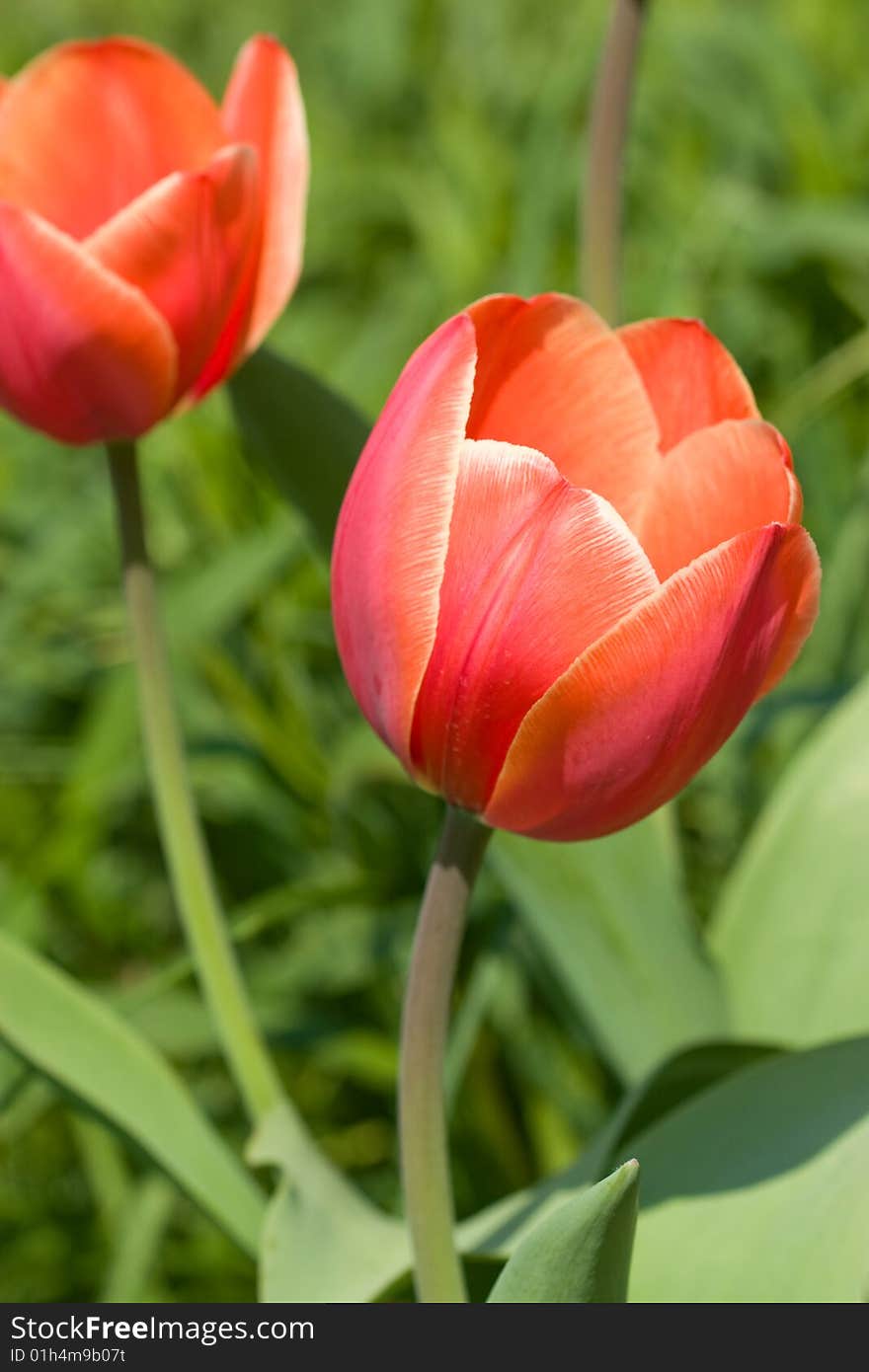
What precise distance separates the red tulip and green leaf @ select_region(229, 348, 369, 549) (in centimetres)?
22

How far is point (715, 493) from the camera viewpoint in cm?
51

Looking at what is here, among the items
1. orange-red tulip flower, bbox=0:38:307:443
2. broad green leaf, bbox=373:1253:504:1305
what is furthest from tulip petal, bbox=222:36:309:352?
broad green leaf, bbox=373:1253:504:1305

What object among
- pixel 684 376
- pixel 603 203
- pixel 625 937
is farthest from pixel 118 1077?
pixel 603 203

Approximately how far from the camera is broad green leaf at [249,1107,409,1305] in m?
0.60

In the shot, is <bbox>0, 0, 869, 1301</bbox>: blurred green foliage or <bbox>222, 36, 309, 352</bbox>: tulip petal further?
<bbox>0, 0, 869, 1301</bbox>: blurred green foliage

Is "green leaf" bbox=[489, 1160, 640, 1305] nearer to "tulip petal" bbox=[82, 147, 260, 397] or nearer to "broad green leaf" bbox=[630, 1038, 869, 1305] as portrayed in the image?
"broad green leaf" bbox=[630, 1038, 869, 1305]

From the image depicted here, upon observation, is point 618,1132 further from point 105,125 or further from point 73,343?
point 105,125

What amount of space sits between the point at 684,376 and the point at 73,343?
9.0 inches

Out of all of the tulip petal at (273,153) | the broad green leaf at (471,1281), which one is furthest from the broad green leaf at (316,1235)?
the tulip petal at (273,153)

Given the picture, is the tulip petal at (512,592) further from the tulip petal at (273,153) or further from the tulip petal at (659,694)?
the tulip petal at (273,153)

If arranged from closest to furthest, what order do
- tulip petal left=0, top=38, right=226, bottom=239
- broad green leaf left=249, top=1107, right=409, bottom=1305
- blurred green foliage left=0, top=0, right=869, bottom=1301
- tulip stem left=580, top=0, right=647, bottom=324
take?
broad green leaf left=249, top=1107, right=409, bottom=1305
tulip petal left=0, top=38, right=226, bottom=239
tulip stem left=580, top=0, right=647, bottom=324
blurred green foliage left=0, top=0, right=869, bottom=1301

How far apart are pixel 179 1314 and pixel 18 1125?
1.60 ft

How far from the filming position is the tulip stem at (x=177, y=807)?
680mm

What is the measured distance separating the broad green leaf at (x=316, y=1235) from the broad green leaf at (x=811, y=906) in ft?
0.72
